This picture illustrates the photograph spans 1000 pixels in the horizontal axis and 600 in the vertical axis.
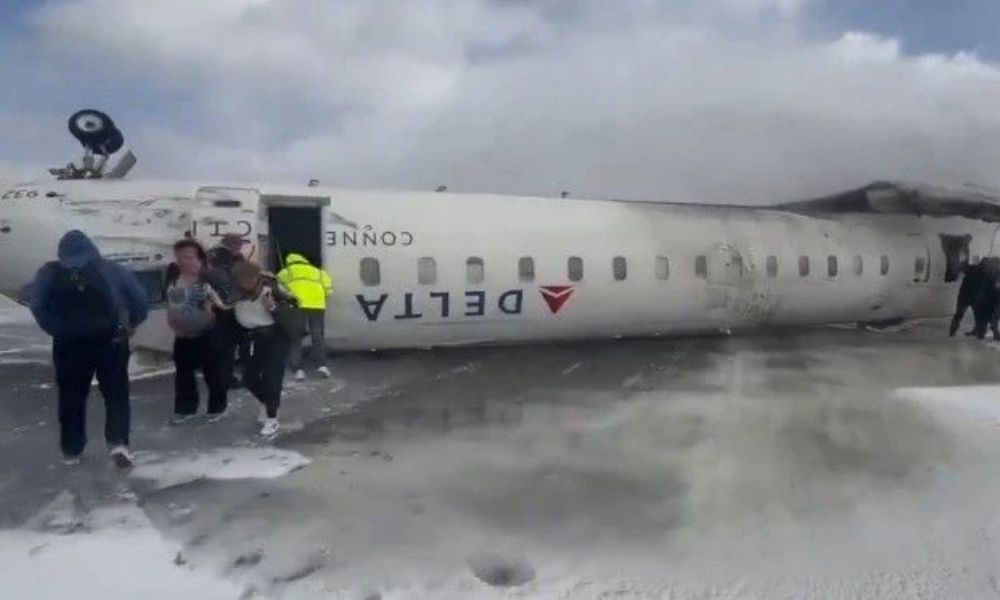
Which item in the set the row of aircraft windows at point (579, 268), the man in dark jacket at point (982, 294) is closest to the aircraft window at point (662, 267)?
the row of aircraft windows at point (579, 268)

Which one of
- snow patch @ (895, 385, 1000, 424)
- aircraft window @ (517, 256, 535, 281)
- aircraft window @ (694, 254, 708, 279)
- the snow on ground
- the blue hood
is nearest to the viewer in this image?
the snow on ground

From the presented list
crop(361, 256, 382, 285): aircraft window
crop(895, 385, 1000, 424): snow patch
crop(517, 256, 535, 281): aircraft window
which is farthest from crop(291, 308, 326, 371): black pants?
crop(895, 385, 1000, 424): snow patch

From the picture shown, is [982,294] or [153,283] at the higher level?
[153,283]

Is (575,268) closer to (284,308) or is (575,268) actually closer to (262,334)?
(284,308)

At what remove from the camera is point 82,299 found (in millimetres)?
6621

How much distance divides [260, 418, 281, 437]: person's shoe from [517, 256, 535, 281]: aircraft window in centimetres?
571

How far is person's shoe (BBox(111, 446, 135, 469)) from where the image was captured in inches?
271

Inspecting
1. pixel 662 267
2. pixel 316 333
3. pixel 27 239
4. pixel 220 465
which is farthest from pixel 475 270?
pixel 220 465

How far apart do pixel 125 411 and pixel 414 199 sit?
22.6 ft

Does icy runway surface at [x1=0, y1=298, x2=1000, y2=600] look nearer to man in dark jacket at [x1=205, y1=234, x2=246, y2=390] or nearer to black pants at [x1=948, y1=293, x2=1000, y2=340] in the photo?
man in dark jacket at [x1=205, y1=234, x2=246, y2=390]

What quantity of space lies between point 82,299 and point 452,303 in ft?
21.8

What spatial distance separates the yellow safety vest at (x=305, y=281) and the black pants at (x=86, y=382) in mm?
3591

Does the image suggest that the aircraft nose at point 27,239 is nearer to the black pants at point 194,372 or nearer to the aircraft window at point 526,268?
the black pants at point 194,372

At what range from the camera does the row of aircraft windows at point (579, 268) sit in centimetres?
1234
